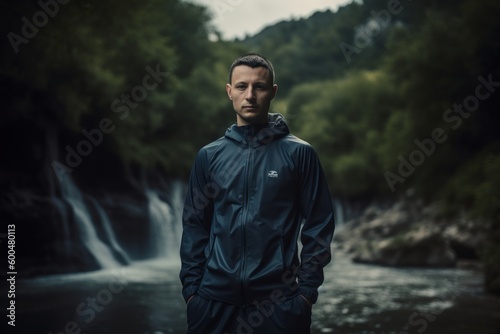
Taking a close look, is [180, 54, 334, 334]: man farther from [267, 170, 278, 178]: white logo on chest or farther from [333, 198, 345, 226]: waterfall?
[333, 198, 345, 226]: waterfall

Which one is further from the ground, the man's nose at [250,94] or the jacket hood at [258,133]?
the man's nose at [250,94]

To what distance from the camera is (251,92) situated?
3.16 meters

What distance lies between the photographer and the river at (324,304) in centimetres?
832

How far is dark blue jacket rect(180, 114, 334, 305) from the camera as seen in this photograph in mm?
2992

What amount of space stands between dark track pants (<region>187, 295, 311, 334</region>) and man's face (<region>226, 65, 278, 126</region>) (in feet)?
3.43

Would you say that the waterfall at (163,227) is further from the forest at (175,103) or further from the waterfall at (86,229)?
the waterfall at (86,229)

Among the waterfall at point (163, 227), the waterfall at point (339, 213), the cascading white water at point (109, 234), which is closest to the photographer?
the cascading white water at point (109, 234)

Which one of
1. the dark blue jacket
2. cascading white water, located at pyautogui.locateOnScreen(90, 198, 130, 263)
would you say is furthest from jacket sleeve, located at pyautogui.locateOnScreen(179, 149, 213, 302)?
cascading white water, located at pyautogui.locateOnScreen(90, 198, 130, 263)

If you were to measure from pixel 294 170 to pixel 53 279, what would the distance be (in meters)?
11.5

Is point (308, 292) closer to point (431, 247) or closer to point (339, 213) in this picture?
point (431, 247)

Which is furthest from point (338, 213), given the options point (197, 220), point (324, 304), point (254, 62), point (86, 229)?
point (254, 62)

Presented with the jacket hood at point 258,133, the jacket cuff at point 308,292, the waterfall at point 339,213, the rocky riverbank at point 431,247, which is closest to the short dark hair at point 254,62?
the jacket hood at point 258,133

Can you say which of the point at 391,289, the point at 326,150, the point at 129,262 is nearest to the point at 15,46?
the point at 129,262

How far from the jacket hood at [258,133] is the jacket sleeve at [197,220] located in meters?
0.22
